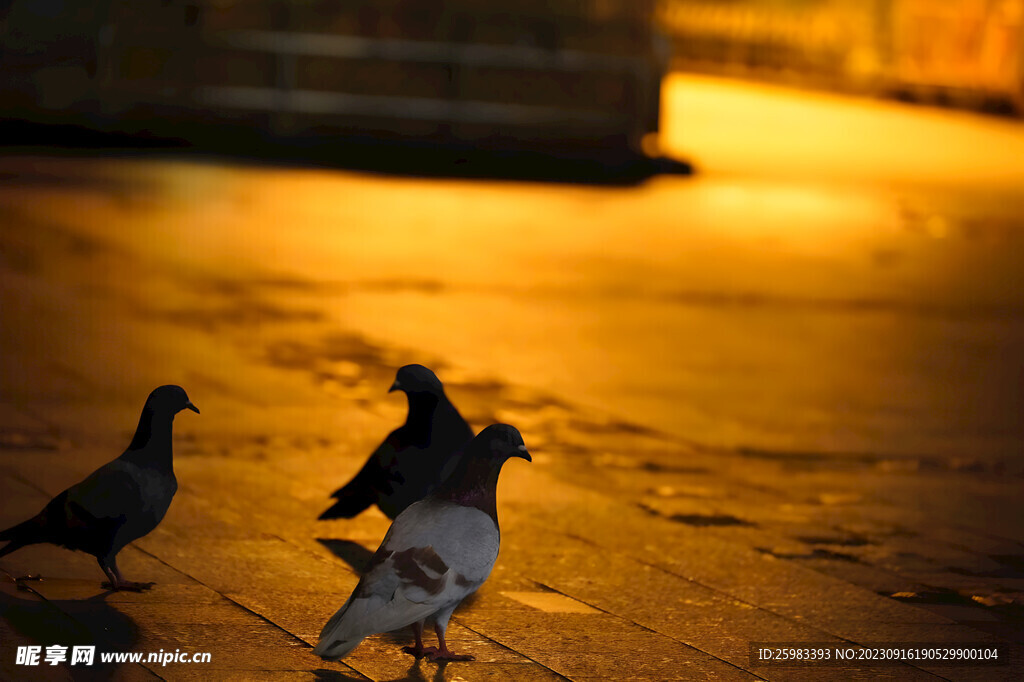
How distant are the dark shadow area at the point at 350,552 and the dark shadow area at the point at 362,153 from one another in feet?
43.6

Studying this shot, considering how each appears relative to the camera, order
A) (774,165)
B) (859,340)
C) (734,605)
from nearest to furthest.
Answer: (734,605) → (859,340) → (774,165)

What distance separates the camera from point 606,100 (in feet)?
70.6

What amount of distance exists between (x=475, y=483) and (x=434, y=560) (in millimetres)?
352

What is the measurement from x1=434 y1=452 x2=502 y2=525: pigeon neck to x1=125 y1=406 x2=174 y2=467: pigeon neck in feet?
3.79

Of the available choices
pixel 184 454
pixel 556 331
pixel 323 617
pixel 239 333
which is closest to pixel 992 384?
pixel 556 331

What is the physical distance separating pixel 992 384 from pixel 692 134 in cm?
1464

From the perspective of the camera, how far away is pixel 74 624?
209 inches

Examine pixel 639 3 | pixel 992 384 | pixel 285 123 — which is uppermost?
pixel 639 3

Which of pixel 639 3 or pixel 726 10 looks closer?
pixel 639 3

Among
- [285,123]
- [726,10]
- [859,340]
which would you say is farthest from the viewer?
[726,10]

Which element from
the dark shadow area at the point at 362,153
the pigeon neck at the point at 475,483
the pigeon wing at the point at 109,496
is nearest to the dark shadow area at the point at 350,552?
the pigeon wing at the point at 109,496

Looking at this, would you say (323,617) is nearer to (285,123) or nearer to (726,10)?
(285,123)

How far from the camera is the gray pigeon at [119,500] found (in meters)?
5.28

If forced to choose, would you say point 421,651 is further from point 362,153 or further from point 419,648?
point 362,153
